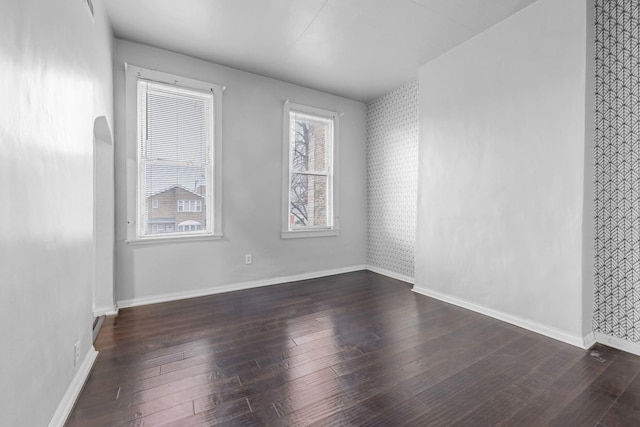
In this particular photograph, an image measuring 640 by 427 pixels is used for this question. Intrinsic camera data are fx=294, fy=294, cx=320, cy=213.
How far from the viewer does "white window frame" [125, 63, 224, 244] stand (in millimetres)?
3123

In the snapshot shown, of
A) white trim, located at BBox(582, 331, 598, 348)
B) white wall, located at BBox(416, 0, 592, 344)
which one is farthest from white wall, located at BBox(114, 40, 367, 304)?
white trim, located at BBox(582, 331, 598, 348)

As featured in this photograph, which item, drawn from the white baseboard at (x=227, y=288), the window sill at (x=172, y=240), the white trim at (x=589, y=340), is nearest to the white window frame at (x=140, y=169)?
the window sill at (x=172, y=240)

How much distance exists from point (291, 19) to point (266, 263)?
285 centimetres

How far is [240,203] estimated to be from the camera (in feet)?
12.5

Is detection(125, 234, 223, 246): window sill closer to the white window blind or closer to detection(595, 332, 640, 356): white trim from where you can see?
the white window blind

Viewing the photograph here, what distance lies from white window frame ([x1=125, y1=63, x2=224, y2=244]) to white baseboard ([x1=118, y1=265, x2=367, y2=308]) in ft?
2.05

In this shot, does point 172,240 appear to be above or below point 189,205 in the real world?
below

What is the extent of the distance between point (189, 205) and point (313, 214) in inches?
69.7

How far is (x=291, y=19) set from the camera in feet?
9.20

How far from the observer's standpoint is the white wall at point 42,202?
3.49ft

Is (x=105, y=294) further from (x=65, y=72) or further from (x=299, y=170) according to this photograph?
(x=299, y=170)

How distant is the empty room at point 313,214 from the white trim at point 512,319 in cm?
2

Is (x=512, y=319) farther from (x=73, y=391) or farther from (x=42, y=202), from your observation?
(x=42, y=202)

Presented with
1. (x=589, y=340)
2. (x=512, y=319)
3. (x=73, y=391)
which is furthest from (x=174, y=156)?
(x=589, y=340)
